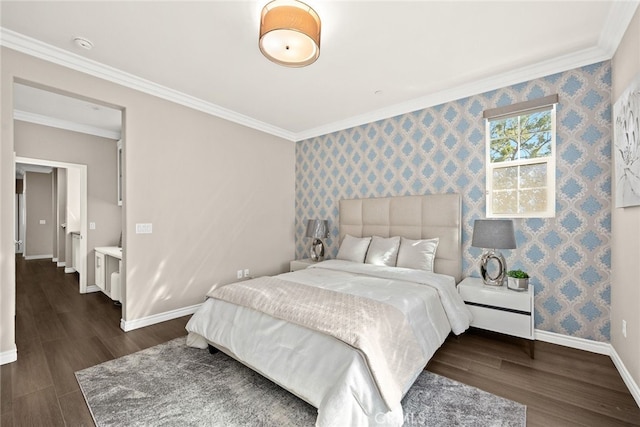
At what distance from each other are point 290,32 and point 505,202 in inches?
107

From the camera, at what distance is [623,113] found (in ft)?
6.80

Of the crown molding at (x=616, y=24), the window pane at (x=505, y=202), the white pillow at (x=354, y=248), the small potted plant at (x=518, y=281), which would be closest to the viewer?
the crown molding at (x=616, y=24)

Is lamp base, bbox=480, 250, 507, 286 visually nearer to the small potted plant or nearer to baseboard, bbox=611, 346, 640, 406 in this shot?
the small potted plant

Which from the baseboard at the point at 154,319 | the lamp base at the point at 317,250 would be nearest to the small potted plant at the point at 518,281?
the lamp base at the point at 317,250

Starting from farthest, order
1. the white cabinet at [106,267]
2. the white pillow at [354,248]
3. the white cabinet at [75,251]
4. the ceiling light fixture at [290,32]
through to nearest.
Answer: the white cabinet at [75,251]
the white cabinet at [106,267]
the white pillow at [354,248]
the ceiling light fixture at [290,32]

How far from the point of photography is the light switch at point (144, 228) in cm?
313

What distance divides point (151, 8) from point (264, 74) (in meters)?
1.12

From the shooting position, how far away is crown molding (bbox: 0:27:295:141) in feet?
7.71

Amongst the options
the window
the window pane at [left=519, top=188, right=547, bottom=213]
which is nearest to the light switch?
the window

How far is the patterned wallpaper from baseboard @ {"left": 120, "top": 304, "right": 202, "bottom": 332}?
305cm

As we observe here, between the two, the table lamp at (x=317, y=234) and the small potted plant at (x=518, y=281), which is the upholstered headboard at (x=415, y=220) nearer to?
the table lamp at (x=317, y=234)

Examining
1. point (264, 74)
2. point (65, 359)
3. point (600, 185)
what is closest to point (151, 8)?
point (264, 74)

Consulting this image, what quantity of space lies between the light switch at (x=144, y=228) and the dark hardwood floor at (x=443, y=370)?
1.06 meters

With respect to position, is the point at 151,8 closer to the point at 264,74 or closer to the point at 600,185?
the point at 264,74
